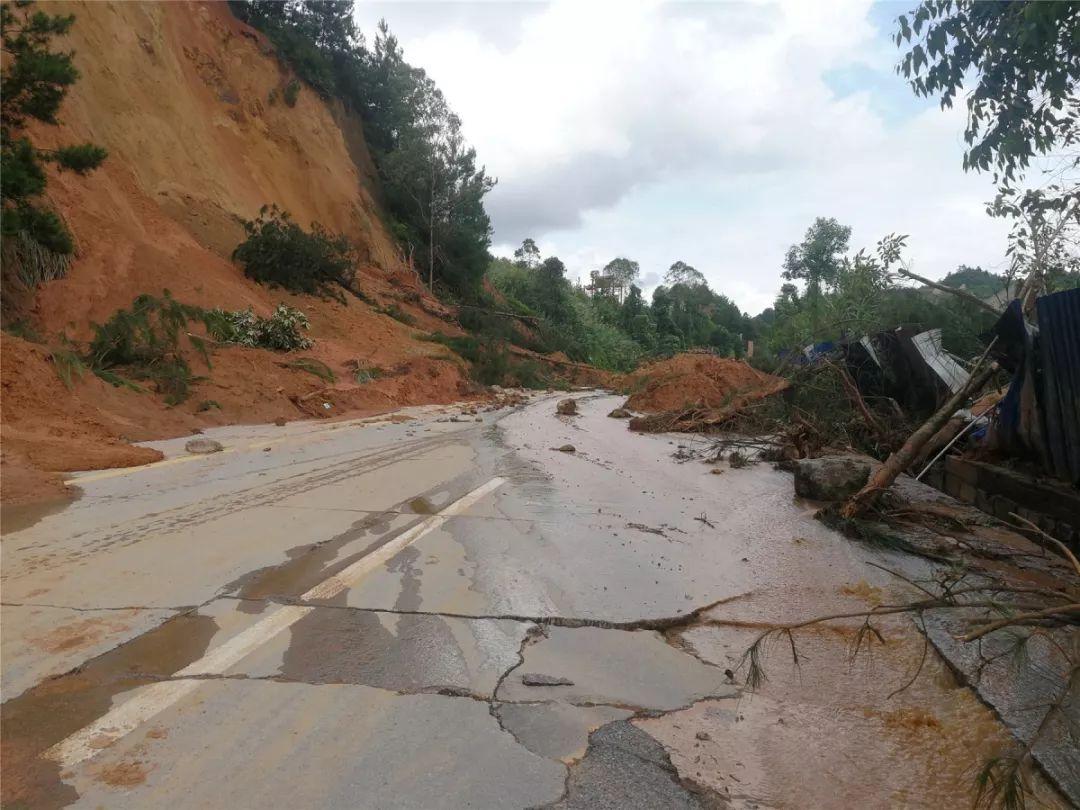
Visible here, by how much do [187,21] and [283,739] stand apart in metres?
33.7

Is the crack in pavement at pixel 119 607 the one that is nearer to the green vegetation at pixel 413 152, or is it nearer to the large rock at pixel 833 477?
the large rock at pixel 833 477

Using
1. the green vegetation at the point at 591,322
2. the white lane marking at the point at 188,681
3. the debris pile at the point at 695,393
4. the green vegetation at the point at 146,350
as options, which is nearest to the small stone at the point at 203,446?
the green vegetation at the point at 146,350

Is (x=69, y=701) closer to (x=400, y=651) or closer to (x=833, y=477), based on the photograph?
(x=400, y=651)

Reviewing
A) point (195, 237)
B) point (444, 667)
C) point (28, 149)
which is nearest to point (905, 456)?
point (444, 667)

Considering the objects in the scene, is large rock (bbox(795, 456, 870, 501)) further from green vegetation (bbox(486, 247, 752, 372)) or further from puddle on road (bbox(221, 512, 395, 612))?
green vegetation (bbox(486, 247, 752, 372))

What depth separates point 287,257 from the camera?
24.9 m

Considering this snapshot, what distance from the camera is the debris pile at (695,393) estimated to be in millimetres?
13797

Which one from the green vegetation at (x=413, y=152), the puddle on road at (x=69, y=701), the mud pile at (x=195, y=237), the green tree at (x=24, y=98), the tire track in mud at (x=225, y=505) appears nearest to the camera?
the puddle on road at (x=69, y=701)

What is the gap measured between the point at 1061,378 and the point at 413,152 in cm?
3684

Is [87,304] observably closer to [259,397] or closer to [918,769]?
[259,397]

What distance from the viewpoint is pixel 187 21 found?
29281 millimetres

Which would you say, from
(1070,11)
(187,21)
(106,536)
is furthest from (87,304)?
(187,21)

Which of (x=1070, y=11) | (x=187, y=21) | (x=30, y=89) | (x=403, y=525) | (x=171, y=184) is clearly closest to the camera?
(x=1070, y=11)

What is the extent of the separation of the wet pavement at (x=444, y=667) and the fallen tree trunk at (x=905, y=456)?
1.49 feet
